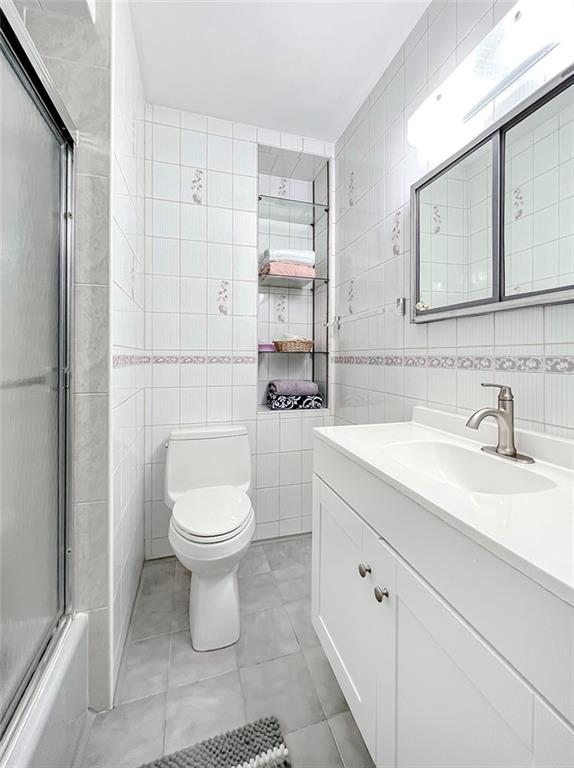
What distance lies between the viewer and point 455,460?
1.04 m

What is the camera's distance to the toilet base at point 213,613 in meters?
1.30

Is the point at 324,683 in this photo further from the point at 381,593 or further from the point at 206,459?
the point at 206,459

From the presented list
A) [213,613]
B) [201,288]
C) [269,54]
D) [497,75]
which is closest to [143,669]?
[213,613]

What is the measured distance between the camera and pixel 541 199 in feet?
3.01

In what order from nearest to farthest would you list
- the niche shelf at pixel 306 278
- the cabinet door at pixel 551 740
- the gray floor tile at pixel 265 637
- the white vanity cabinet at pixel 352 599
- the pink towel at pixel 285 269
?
the cabinet door at pixel 551 740, the white vanity cabinet at pixel 352 599, the gray floor tile at pixel 265 637, the pink towel at pixel 285 269, the niche shelf at pixel 306 278

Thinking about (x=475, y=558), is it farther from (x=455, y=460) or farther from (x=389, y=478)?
(x=455, y=460)

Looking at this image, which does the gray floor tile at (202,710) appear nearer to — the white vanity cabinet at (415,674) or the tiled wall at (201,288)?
the white vanity cabinet at (415,674)

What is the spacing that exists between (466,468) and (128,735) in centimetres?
123

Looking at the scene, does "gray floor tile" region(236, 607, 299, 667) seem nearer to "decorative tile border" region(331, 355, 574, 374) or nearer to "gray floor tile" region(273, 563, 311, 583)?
"gray floor tile" region(273, 563, 311, 583)

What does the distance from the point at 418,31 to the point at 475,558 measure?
6.12 ft

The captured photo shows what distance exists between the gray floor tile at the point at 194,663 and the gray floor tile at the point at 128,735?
84mm

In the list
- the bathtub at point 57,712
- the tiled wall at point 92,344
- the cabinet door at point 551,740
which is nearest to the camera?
the cabinet door at point 551,740

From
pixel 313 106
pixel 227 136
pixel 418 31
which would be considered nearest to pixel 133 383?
pixel 227 136

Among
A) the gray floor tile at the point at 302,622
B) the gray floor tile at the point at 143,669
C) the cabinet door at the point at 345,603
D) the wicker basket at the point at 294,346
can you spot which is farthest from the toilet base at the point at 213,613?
the wicker basket at the point at 294,346
